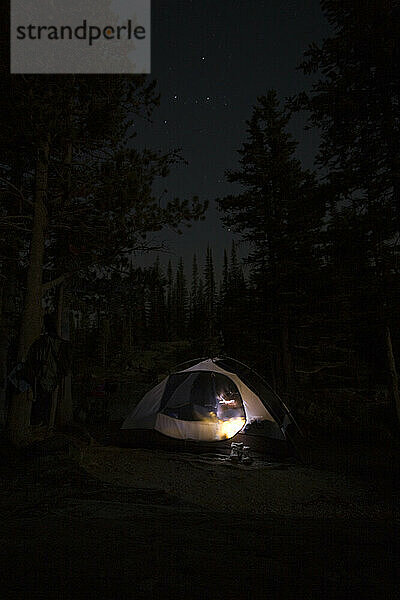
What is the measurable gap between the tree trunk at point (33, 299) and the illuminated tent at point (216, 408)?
8.54 ft

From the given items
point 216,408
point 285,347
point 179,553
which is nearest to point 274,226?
point 285,347

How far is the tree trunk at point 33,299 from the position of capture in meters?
7.98

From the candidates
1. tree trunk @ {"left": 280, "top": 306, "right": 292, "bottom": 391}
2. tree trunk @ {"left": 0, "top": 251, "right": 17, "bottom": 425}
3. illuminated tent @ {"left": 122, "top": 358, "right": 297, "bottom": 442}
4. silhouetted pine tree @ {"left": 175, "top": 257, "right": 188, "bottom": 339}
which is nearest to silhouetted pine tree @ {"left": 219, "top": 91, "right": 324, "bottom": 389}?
tree trunk @ {"left": 280, "top": 306, "right": 292, "bottom": 391}

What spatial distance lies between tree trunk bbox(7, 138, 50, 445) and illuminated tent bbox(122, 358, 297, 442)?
2.60 metres

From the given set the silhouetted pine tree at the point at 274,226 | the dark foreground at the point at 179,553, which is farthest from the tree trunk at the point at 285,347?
the dark foreground at the point at 179,553

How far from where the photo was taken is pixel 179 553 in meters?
2.96

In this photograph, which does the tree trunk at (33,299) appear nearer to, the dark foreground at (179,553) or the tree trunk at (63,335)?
the tree trunk at (63,335)

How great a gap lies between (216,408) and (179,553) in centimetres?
728

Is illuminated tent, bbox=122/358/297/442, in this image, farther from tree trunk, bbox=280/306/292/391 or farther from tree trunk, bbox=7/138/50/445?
tree trunk, bbox=280/306/292/391

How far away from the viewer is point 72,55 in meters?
8.80

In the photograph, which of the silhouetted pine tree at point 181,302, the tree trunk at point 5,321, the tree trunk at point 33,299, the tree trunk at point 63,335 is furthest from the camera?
the silhouetted pine tree at point 181,302

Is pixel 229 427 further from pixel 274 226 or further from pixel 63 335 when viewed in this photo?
pixel 274 226

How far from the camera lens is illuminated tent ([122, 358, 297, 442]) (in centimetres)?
922

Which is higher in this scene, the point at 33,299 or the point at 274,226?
the point at 274,226
